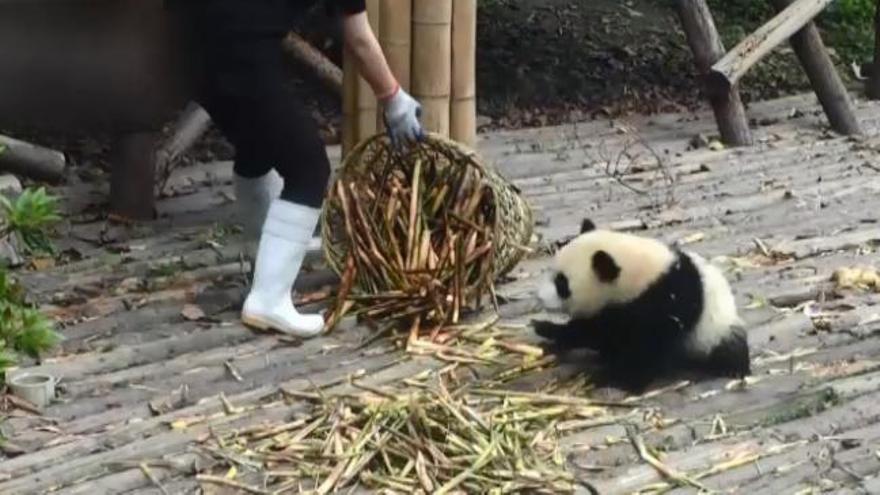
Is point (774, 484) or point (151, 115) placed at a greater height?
point (151, 115)

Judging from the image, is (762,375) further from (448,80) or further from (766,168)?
(766,168)

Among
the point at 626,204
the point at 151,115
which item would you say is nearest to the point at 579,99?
the point at 626,204

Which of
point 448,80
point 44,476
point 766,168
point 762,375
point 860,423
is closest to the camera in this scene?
point 44,476

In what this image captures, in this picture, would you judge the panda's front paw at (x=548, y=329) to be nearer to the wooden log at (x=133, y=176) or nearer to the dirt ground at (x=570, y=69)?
the wooden log at (x=133, y=176)

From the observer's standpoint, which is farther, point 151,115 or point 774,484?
point 151,115

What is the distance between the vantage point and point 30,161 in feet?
20.1

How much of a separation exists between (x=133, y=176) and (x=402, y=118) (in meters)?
1.50

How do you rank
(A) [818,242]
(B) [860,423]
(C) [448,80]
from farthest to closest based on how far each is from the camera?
1. (A) [818,242]
2. (C) [448,80]
3. (B) [860,423]

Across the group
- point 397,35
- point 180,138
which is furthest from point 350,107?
point 180,138

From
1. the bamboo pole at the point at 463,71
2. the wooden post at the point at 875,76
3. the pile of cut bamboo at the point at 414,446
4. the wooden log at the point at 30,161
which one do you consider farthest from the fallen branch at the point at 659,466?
the wooden post at the point at 875,76

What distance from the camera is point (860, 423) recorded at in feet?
14.1

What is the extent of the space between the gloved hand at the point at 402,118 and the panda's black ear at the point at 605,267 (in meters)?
0.90

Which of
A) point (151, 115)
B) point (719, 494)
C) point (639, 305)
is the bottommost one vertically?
point (719, 494)

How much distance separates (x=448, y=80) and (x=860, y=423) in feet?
6.39
